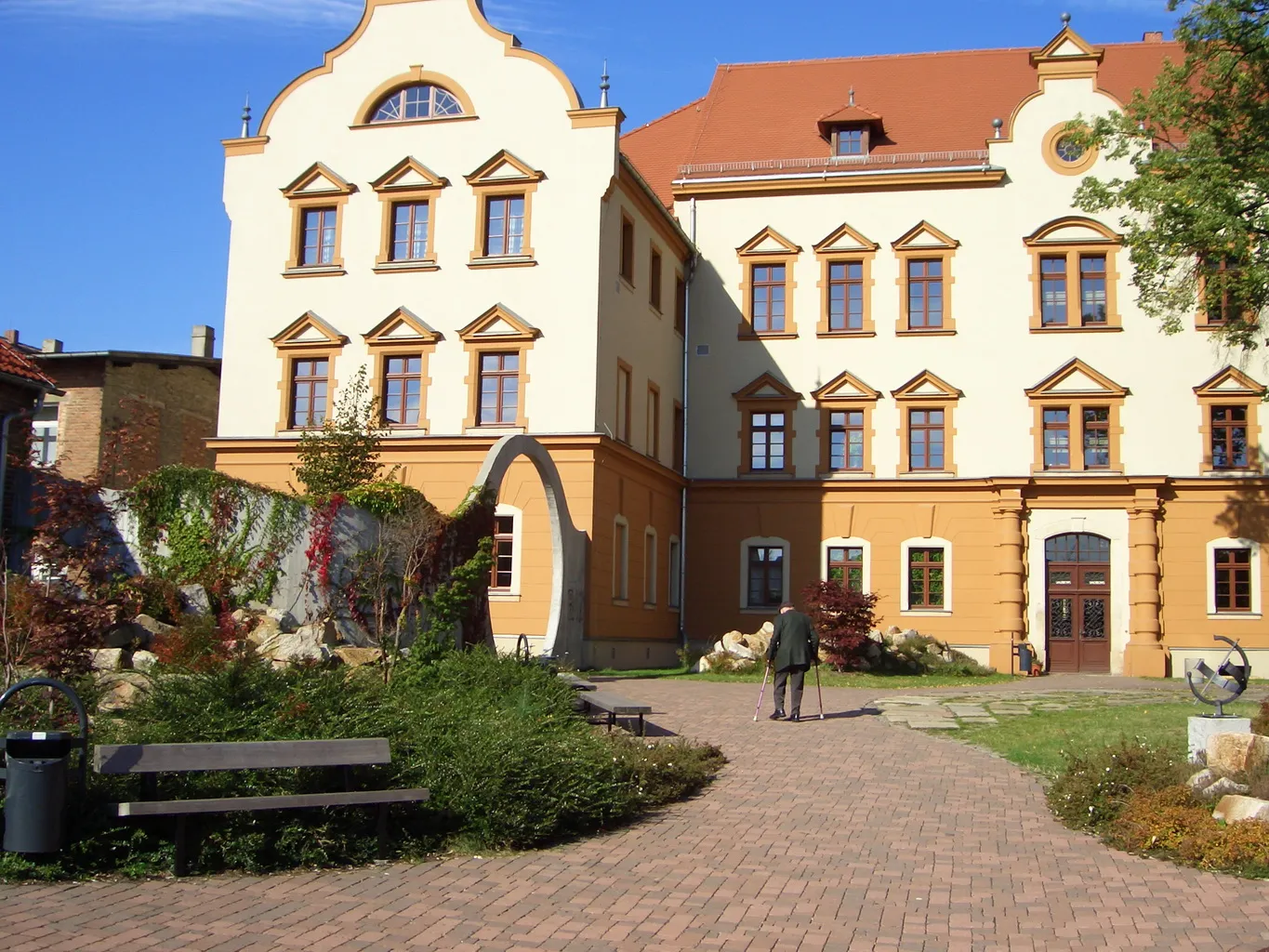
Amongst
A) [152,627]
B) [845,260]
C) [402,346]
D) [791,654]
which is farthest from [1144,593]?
[152,627]

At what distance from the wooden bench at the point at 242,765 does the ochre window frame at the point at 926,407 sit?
2784 centimetres

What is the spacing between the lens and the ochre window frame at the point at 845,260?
3631 centimetres

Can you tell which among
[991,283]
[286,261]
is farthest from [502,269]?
[991,283]

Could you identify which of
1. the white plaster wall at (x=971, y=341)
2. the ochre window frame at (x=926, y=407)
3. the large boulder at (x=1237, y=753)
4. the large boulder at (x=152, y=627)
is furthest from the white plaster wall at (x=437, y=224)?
the large boulder at (x=1237, y=753)

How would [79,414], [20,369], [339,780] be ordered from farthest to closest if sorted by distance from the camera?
[79,414]
[20,369]
[339,780]

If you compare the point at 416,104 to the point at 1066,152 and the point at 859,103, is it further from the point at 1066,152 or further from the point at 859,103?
the point at 1066,152

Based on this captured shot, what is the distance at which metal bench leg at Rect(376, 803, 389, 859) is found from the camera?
9.33 meters

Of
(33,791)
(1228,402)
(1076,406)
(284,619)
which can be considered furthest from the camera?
(1076,406)

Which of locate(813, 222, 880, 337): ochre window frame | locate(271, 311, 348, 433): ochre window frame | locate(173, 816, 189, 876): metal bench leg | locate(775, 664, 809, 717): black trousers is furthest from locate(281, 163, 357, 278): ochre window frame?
locate(173, 816, 189, 876): metal bench leg

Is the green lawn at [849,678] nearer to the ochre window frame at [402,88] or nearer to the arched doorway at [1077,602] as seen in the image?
the arched doorway at [1077,602]

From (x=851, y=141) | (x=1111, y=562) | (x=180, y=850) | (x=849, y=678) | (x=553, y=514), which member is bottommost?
(x=180, y=850)

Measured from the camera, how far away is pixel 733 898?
8430 millimetres

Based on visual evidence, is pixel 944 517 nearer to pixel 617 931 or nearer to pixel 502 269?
pixel 502 269

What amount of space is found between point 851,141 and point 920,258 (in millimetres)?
4072
